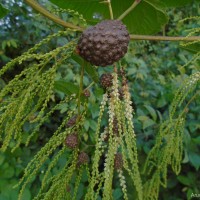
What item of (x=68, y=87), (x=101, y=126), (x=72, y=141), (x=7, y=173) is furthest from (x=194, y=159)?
(x=72, y=141)

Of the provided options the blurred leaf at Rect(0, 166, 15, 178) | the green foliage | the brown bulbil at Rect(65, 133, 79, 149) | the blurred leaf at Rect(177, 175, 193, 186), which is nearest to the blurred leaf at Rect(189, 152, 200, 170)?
the green foliage

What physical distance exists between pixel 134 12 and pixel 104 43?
309 mm

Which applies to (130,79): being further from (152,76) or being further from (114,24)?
(114,24)

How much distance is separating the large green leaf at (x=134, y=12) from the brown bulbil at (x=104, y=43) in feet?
0.74

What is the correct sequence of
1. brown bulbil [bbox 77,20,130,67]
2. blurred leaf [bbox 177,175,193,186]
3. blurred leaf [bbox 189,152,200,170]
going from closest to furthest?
brown bulbil [bbox 77,20,130,67]
blurred leaf [bbox 189,152,200,170]
blurred leaf [bbox 177,175,193,186]

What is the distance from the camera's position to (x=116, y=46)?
57 cm

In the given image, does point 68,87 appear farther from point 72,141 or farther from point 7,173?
point 7,173

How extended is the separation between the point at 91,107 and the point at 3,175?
54cm

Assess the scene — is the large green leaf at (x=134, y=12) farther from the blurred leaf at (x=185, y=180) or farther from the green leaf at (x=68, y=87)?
the blurred leaf at (x=185, y=180)

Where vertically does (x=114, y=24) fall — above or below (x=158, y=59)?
below

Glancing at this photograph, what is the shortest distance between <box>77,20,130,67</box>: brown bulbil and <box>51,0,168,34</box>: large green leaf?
0.74 feet

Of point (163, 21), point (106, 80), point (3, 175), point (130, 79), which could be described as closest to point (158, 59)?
point (130, 79)

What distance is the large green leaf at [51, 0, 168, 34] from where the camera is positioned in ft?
2.59

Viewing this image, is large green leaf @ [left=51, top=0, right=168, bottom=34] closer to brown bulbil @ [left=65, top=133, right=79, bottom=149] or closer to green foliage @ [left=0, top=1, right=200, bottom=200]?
green foliage @ [left=0, top=1, right=200, bottom=200]
